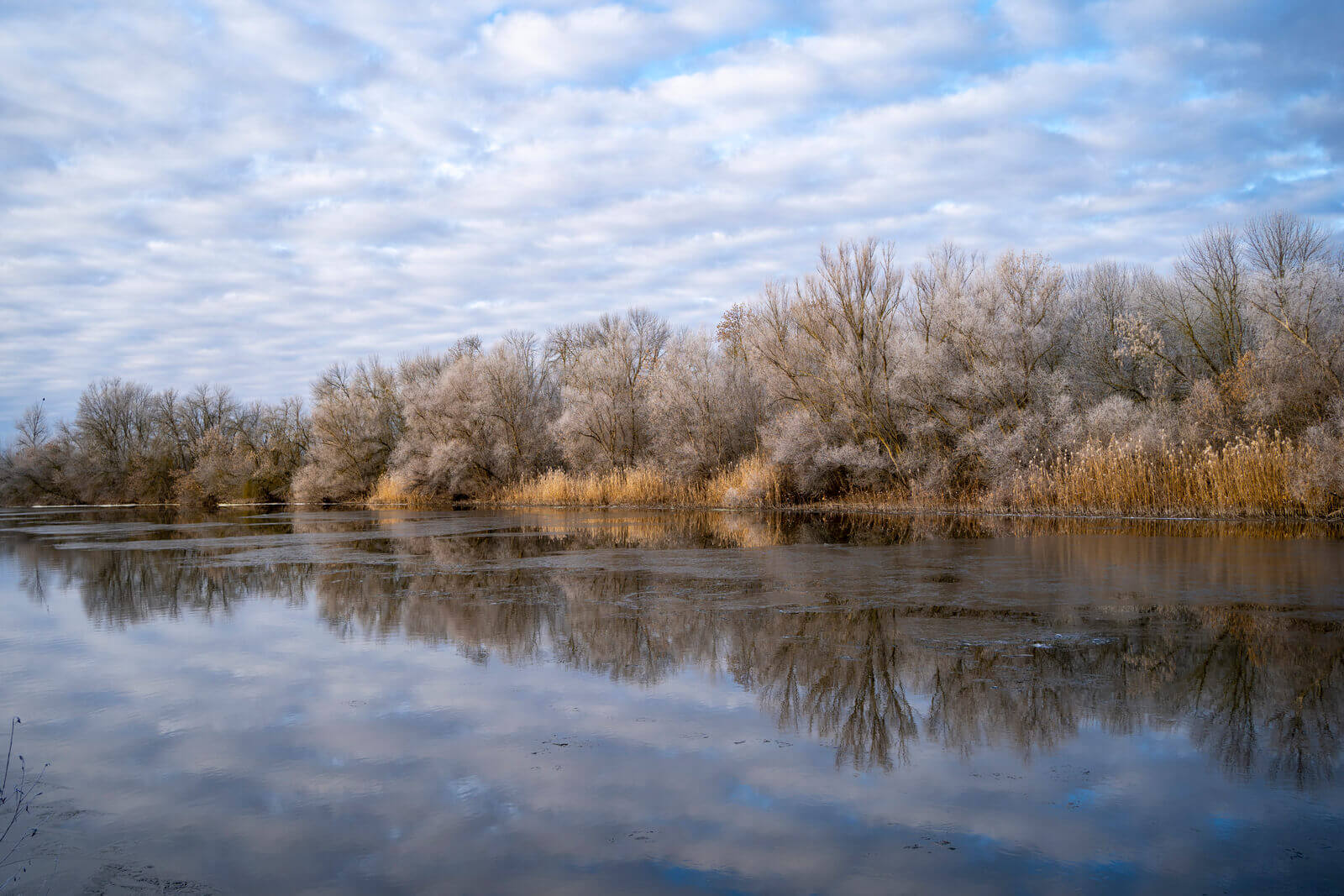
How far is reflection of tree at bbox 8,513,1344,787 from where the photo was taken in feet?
16.4

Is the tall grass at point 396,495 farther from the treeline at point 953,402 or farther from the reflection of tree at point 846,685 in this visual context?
the reflection of tree at point 846,685

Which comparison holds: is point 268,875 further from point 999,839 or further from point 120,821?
point 999,839

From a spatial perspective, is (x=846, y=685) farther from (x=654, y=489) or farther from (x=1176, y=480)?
(x=654, y=489)

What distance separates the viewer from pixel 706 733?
16.6 ft

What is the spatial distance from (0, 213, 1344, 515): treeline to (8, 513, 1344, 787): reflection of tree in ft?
20.0

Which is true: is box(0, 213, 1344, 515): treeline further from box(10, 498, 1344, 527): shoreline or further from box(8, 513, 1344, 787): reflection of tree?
box(8, 513, 1344, 787): reflection of tree

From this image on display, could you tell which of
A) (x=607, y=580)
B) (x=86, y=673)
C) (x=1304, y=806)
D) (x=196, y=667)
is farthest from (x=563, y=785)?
(x=607, y=580)

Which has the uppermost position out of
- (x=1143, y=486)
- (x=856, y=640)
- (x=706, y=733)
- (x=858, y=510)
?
(x=1143, y=486)

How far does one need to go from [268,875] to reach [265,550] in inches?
601

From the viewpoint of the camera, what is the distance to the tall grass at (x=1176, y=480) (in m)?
Result: 15.9

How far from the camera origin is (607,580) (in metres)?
11.2

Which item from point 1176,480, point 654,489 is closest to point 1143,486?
point 1176,480

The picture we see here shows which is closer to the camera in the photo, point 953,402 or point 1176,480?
point 1176,480

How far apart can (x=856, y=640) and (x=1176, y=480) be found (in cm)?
1298
